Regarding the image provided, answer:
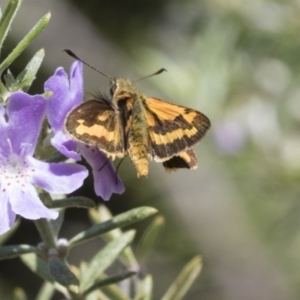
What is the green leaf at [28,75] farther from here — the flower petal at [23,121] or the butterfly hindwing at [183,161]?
the butterfly hindwing at [183,161]

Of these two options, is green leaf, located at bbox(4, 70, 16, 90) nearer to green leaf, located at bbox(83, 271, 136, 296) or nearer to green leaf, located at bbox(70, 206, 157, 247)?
green leaf, located at bbox(70, 206, 157, 247)

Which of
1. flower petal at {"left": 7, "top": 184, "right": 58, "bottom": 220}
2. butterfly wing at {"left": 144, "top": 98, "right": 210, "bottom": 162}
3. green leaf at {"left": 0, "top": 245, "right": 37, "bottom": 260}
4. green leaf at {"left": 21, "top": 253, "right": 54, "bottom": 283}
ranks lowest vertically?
green leaf at {"left": 21, "top": 253, "right": 54, "bottom": 283}

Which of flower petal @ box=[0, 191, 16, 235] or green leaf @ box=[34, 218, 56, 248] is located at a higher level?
flower petal @ box=[0, 191, 16, 235]

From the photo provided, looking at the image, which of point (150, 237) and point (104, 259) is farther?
point (150, 237)

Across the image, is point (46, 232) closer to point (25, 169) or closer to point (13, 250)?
point (13, 250)

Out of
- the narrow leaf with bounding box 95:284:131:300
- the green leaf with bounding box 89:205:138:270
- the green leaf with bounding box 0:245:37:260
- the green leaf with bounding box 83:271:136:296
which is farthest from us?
the green leaf with bounding box 89:205:138:270

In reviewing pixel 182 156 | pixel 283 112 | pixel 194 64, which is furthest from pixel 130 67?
pixel 182 156

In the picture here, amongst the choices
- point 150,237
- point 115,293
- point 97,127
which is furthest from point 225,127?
point 97,127

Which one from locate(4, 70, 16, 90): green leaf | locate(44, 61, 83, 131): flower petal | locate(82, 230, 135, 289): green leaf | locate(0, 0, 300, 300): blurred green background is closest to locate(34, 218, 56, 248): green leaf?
locate(82, 230, 135, 289): green leaf

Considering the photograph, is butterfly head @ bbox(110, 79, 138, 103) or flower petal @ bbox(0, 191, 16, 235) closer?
flower petal @ bbox(0, 191, 16, 235)
